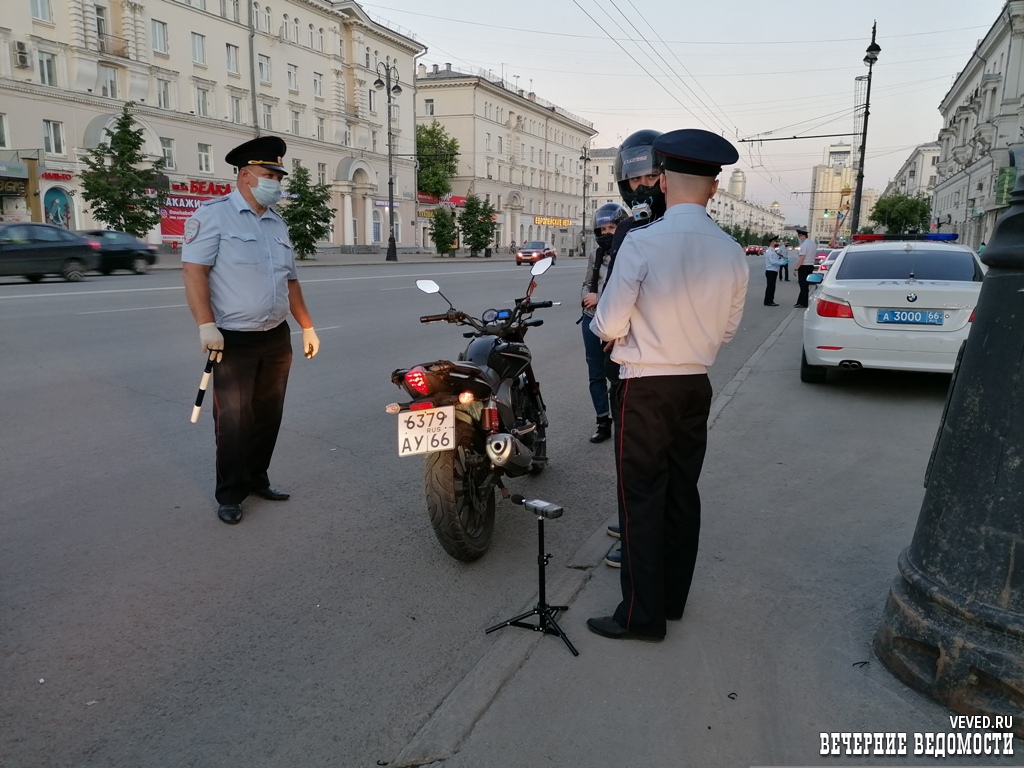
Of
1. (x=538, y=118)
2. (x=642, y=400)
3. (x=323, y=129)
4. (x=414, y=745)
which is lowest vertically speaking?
(x=414, y=745)

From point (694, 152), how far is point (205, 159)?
162ft

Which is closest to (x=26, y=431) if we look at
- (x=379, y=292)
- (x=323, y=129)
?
(x=379, y=292)

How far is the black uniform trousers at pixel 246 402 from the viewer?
4461 mm

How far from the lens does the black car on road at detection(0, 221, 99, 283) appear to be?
20172 mm

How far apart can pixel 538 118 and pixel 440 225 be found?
43832mm

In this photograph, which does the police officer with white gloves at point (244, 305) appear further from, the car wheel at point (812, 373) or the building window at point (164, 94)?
the building window at point (164, 94)

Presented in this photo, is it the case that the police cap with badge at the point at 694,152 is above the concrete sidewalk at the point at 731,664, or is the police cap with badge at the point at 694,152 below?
above

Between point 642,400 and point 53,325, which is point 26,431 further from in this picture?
point 53,325

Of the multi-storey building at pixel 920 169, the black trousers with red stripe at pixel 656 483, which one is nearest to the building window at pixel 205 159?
the black trousers with red stripe at pixel 656 483

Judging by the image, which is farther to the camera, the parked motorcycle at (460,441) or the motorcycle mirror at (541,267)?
the motorcycle mirror at (541,267)

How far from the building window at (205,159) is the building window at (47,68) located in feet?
31.2

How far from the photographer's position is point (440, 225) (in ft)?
180

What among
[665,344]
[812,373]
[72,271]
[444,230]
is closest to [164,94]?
[444,230]

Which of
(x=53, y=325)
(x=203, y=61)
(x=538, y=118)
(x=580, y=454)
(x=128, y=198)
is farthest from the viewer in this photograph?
(x=538, y=118)
